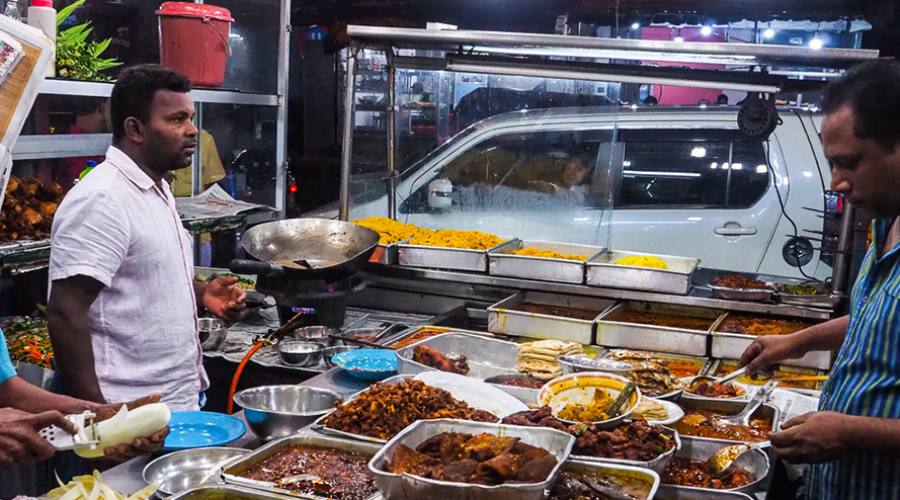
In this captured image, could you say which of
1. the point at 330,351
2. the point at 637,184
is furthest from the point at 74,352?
the point at 637,184

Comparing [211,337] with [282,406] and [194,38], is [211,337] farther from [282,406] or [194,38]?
[194,38]

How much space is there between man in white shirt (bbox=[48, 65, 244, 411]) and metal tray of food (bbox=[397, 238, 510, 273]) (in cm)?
169

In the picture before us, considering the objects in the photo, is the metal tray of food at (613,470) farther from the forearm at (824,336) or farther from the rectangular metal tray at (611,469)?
the forearm at (824,336)

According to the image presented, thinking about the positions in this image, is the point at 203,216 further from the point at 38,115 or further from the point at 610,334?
the point at 610,334

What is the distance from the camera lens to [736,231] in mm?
6980

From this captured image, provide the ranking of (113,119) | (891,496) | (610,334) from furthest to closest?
(610,334), (113,119), (891,496)

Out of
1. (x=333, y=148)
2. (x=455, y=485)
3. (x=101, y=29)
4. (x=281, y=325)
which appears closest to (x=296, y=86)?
(x=333, y=148)

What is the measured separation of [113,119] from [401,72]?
2.80 metres

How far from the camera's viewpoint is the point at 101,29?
8.69m

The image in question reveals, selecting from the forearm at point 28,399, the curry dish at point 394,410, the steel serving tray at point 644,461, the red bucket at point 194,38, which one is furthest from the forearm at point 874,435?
the red bucket at point 194,38

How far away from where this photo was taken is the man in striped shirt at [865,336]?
7.68ft

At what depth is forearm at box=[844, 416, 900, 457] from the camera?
2311mm

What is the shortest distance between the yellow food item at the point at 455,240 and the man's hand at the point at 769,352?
2090 mm

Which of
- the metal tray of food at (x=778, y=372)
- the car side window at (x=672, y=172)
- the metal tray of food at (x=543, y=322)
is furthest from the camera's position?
the car side window at (x=672, y=172)
